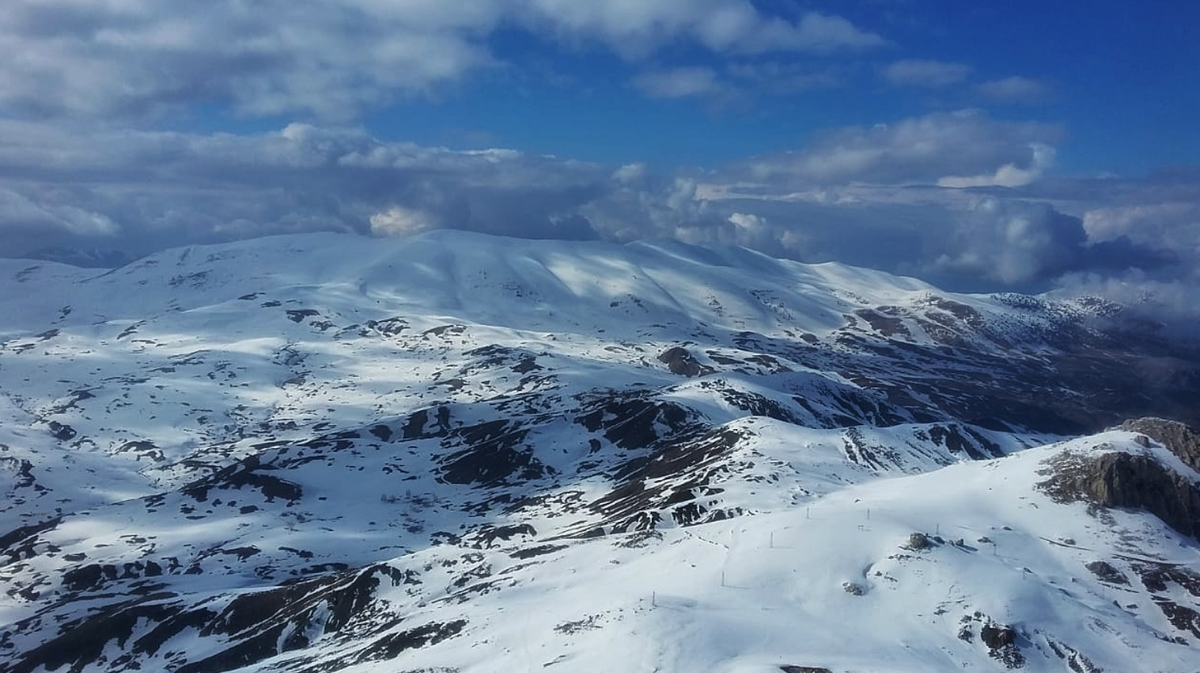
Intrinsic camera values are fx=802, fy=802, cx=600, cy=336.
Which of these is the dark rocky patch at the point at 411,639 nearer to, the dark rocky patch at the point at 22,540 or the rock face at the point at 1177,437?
the rock face at the point at 1177,437

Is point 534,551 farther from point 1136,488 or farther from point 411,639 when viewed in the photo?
point 1136,488

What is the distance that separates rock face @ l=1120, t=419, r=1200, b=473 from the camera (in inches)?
4257

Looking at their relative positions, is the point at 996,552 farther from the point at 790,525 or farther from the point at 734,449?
the point at 734,449

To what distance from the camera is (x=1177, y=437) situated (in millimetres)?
112125

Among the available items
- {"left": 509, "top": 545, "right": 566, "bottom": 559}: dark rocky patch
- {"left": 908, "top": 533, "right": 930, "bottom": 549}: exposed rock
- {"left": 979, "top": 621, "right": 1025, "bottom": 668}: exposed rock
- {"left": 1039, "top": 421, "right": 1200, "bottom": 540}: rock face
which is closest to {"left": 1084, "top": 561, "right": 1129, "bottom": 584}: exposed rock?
{"left": 1039, "top": 421, "right": 1200, "bottom": 540}: rock face

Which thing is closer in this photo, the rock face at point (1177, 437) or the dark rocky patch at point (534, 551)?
the rock face at point (1177, 437)

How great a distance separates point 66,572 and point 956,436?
7631 inches

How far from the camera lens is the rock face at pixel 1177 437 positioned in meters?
108

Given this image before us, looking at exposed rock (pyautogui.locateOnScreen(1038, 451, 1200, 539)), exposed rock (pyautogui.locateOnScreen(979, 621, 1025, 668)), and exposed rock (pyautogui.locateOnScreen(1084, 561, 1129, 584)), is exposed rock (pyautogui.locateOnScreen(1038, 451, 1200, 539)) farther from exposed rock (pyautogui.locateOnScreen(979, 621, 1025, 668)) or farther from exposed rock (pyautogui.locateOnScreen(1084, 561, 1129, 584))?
exposed rock (pyautogui.locateOnScreen(979, 621, 1025, 668))

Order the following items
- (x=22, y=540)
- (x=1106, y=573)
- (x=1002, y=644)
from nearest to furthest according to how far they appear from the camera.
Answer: (x=1002, y=644), (x=1106, y=573), (x=22, y=540)

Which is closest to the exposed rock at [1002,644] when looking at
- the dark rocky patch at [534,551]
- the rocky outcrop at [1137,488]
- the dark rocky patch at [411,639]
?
the rocky outcrop at [1137,488]

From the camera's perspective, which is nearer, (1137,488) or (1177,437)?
(1137,488)

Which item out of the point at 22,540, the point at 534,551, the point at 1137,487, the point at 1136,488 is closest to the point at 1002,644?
the point at 1136,488

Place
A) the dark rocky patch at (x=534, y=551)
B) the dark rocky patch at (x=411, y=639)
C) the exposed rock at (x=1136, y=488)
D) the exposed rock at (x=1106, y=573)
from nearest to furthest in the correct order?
1. the exposed rock at (x=1106, y=573)
2. the dark rocky patch at (x=411, y=639)
3. the exposed rock at (x=1136, y=488)
4. the dark rocky patch at (x=534, y=551)
